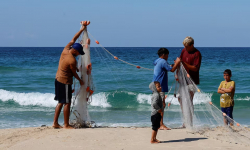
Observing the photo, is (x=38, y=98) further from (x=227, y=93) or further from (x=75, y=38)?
(x=227, y=93)

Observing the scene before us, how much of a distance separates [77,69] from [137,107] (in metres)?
6.05

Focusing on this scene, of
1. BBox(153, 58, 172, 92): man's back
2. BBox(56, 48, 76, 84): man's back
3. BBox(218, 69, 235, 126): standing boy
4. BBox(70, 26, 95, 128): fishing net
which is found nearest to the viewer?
BBox(153, 58, 172, 92): man's back

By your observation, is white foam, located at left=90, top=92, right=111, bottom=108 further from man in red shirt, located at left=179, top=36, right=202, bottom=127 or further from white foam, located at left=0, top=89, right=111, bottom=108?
man in red shirt, located at left=179, top=36, right=202, bottom=127

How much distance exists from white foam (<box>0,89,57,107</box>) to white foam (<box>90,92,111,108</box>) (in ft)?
5.10

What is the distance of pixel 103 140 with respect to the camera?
17.6 ft

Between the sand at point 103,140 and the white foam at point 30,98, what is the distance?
21.0 feet

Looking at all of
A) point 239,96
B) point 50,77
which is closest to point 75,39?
point 239,96

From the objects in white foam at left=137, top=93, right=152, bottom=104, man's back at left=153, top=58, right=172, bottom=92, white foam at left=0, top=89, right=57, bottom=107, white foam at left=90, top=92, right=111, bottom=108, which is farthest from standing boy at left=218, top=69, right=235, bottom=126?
white foam at left=0, top=89, right=57, bottom=107

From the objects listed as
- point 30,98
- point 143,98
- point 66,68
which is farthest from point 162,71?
point 30,98

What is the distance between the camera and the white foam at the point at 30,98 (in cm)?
1248

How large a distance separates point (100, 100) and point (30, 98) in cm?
297

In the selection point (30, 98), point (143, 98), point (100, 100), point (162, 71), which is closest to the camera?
point (162, 71)

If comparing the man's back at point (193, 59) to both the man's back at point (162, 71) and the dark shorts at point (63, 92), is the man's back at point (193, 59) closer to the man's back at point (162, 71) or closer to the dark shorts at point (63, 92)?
the man's back at point (162, 71)

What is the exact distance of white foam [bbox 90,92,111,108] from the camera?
12.3m
